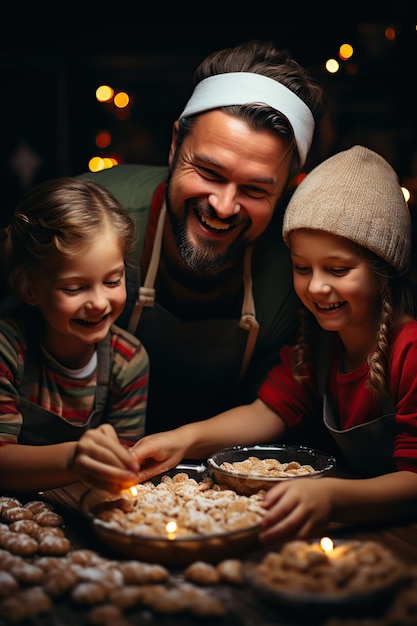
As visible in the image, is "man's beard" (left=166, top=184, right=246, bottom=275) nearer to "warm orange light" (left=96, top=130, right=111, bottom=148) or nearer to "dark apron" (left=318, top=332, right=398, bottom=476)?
"dark apron" (left=318, top=332, right=398, bottom=476)

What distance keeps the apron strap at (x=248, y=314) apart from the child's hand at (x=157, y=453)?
50cm

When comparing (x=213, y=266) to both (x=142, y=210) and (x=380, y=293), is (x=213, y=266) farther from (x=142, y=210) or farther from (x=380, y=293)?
(x=380, y=293)

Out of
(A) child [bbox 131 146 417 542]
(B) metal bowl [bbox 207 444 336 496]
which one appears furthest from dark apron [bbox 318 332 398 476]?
(B) metal bowl [bbox 207 444 336 496]

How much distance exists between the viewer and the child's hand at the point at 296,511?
1.36 m

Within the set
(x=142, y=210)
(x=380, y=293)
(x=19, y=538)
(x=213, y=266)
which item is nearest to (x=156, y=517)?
(x=19, y=538)

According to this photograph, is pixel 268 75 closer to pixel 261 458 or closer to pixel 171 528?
pixel 261 458

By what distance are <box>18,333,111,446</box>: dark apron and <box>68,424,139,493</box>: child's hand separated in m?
0.33

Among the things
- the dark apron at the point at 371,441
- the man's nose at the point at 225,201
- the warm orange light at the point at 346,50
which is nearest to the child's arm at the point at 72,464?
the dark apron at the point at 371,441

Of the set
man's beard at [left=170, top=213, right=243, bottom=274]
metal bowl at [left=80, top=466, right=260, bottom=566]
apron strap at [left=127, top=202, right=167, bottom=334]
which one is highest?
man's beard at [left=170, top=213, right=243, bottom=274]

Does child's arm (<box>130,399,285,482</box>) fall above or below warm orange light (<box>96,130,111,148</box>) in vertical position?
below

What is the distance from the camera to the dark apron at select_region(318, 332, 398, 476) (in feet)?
5.78

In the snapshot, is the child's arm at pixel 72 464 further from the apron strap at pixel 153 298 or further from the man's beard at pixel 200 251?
the man's beard at pixel 200 251

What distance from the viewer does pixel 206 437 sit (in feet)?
6.08

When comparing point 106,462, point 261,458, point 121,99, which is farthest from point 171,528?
point 121,99
